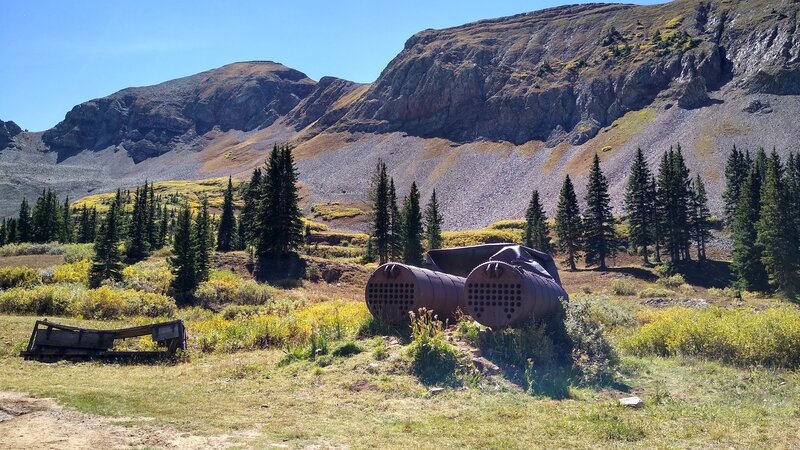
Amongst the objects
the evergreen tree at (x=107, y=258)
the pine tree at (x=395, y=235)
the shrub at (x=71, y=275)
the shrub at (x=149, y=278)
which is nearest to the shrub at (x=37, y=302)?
the shrub at (x=149, y=278)

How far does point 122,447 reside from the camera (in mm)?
7594

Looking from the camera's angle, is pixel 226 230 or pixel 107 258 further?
pixel 226 230

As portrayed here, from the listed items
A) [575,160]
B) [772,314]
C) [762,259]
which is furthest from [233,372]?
[575,160]

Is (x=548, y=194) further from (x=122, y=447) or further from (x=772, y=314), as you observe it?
(x=122, y=447)

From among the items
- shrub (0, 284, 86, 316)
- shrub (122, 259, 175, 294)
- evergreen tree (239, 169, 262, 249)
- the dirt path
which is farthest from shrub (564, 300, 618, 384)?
evergreen tree (239, 169, 262, 249)

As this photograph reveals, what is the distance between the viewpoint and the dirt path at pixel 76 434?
7652mm

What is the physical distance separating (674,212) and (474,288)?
180 ft

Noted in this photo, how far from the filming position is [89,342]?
16.0 metres

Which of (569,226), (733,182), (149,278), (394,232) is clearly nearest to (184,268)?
(149,278)

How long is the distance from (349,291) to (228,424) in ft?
111

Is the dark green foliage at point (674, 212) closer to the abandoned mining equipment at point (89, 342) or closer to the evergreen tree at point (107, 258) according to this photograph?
the evergreen tree at point (107, 258)

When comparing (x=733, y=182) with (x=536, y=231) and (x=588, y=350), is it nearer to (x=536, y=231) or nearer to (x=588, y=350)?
(x=536, y=231)

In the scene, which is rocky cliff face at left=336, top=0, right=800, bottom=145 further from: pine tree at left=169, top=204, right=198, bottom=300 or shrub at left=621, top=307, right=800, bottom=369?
shrub at left=621, top=307, right=800, bottom=369

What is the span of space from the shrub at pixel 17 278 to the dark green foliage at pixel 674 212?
58.2m
